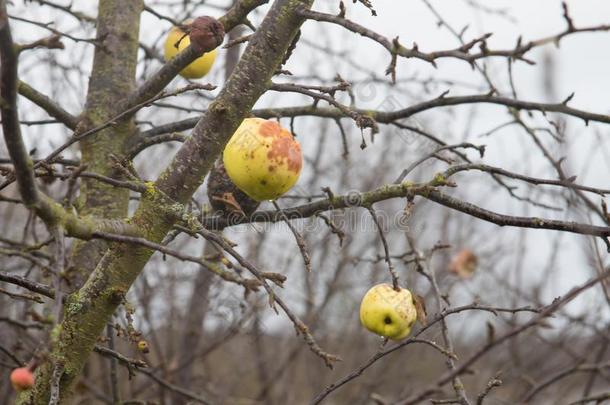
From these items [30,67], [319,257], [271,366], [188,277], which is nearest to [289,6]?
[30,67]

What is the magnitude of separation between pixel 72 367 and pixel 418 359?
7.64 m

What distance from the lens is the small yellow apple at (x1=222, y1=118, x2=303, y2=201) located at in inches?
83.4

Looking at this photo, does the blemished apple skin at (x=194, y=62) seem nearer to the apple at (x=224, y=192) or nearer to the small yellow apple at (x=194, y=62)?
the small yellow apple at (x=194, y=62)

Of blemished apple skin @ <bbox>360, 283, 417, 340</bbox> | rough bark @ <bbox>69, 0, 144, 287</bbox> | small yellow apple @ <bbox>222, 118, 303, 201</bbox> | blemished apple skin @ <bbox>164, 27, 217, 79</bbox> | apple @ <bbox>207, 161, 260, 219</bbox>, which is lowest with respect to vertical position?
blemished apple skin @ <bbox>360, 283, 417, 340</bbox>

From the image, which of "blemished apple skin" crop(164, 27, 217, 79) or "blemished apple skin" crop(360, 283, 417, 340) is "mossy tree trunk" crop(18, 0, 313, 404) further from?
"blemished apple skin" crop(164, 27, 217, 79)

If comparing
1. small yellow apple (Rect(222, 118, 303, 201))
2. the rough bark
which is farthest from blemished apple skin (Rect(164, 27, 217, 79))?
small yellow apple (Rect(222, 118, 303, 201))

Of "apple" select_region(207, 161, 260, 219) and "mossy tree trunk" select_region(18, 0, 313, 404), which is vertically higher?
"apple" select_region(207, 161, 260, 219)

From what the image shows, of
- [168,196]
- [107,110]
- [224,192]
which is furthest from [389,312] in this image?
[107,110]

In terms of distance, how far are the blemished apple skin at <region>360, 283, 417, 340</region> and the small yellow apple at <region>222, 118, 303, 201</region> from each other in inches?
24.2

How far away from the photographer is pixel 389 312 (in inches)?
97.6

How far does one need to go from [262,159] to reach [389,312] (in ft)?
2.56

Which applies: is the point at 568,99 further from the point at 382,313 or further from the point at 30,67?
the point at 30,67

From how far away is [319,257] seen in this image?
296 inches

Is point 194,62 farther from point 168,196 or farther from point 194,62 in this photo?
point 168,196
